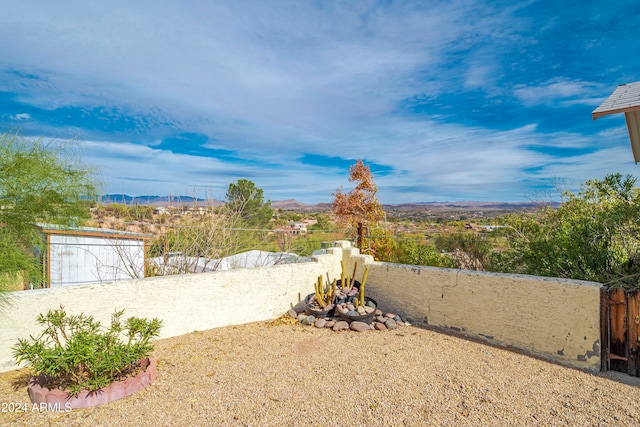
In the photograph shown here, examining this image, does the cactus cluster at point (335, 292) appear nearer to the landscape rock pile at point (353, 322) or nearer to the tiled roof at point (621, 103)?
the landscape rock pile at point (353, 322)

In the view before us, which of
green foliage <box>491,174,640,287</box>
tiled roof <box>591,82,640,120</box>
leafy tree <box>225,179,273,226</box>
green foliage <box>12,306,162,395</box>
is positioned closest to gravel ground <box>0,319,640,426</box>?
green foliage <box>12,306,162,395</box>

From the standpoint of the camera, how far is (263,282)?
18.9 feet

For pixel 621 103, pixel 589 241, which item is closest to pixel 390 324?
pixel 589 241

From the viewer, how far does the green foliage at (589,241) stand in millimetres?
4434

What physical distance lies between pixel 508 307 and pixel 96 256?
7060mm

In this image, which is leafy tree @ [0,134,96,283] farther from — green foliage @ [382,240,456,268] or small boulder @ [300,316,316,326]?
green foliage @ [382,240,456,268]

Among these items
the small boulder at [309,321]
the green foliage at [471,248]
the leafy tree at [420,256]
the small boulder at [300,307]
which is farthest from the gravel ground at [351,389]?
the green foliage at [471,248]

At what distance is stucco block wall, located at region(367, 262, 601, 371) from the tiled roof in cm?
220

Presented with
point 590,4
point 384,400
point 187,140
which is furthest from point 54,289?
point 187,140

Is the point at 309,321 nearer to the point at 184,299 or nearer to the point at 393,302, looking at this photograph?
the point at 393,302

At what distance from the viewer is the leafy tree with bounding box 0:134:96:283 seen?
3.72 metres

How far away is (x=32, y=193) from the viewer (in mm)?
3910

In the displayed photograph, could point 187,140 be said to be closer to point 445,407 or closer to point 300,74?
point 300,74

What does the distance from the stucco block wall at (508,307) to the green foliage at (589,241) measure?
71 cm
